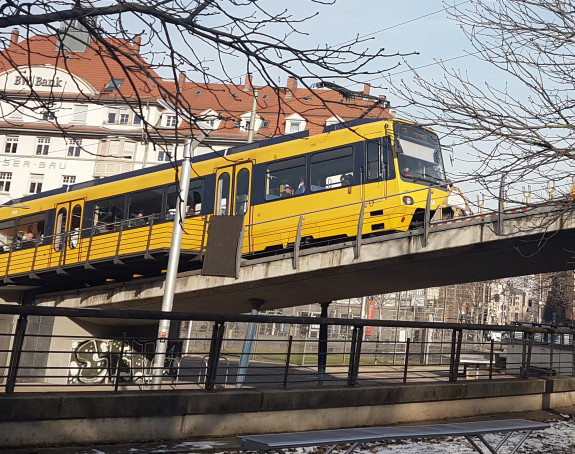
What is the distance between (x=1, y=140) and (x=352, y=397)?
208 feet

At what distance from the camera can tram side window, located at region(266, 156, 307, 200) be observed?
1858cm

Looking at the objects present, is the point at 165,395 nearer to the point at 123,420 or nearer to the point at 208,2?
the point at 123,420

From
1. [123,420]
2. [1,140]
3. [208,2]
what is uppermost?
[1,140]

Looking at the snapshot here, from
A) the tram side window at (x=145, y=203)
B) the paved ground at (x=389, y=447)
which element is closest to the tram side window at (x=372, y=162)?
the tram side window at (x=145, y=203)

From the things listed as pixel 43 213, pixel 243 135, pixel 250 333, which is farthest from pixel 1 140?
pixel 250 333

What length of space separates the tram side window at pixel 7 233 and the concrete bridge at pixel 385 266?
5.99 metres

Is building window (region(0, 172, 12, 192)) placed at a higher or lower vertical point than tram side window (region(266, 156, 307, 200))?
higher

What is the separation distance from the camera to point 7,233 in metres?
27.2

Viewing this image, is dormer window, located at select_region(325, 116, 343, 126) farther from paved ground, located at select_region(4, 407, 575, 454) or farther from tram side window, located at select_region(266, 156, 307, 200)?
paved ground, located at select_region(4, 407, 575, 454)

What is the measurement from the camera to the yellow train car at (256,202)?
1742 cm

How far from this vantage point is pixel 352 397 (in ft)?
29.8

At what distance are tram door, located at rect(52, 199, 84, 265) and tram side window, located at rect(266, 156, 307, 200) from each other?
707 cm

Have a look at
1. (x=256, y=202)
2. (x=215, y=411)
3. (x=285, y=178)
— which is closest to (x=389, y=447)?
(x=215, y=411)

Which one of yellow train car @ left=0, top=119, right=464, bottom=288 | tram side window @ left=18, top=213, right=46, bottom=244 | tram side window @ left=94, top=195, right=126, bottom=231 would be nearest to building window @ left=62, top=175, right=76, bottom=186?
tram side window @ left=18, top=213, right=46, bottom=244
